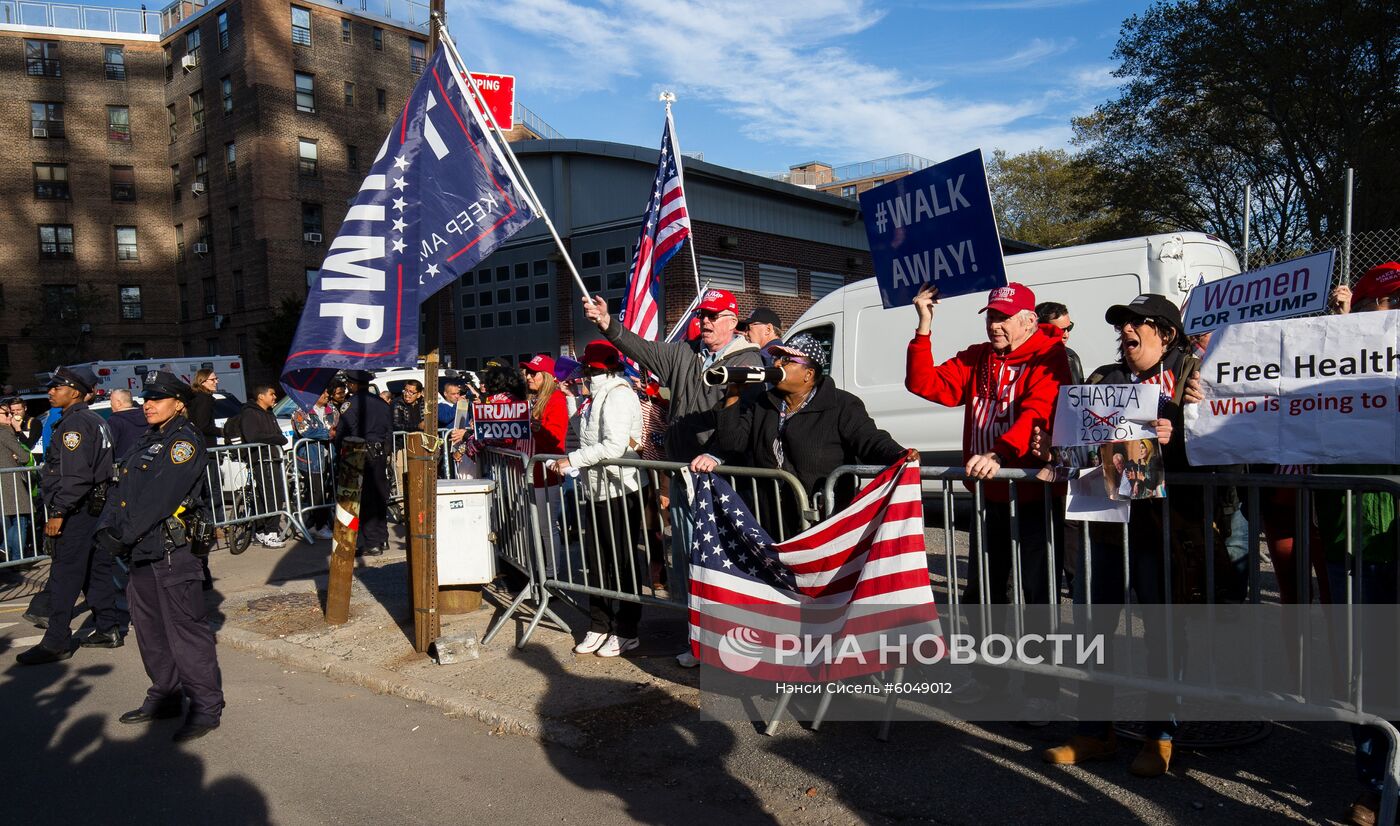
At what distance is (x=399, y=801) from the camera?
164 inches

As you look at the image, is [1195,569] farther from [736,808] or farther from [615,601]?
[615,601]

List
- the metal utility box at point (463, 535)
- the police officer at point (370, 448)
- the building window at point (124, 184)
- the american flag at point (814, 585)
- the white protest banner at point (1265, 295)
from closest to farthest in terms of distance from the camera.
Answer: the american flag at point (814, 585) < the white protest banner at point (1265, 295) < the metal utility box at point (463, 535) < the police officer at point (370, 448) < the building window at point (124, 184)

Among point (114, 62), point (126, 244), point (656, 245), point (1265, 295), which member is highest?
point (114, 62)

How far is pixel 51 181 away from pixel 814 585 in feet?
182

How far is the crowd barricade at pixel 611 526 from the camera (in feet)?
16.7

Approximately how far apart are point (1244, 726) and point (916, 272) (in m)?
2.70

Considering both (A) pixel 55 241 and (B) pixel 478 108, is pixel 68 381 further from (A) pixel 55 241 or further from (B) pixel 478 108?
→ (A) pixel 55 241

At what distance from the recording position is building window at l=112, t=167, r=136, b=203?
4884cm

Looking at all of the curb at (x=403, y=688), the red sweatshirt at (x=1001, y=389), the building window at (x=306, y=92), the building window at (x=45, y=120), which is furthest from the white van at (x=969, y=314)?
the building window at (x=45, y=120)

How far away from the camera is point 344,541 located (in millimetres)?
6941

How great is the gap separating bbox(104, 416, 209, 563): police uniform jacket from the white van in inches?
256

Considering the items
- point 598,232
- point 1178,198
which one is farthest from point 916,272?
point 1178,198

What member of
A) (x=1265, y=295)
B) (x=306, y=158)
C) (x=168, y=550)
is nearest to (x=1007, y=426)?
(x=1265, y=295)

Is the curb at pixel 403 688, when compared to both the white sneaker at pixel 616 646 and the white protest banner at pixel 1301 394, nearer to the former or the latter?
the white sneaker at pixel 616 646
